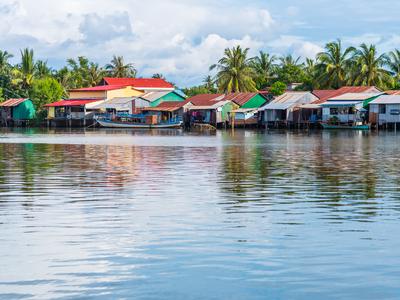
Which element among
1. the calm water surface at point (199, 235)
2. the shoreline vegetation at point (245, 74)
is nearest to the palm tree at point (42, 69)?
the shoreline vegetation at point (245, 74)

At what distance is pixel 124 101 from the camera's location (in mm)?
84625

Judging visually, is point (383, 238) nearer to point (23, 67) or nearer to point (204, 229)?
point (204, 229)

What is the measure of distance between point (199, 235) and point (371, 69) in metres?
65.3

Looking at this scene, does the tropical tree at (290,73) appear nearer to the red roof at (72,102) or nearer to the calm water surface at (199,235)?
the red roof at (72,102)

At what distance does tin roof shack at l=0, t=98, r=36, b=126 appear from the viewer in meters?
91.7

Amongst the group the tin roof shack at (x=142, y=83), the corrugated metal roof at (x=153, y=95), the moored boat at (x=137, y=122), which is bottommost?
the moored boat at (x=137, y=122)

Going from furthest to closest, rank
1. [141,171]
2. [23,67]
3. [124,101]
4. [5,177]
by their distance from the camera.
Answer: [23,67] < [124,101] < [141,171] < [5,177]

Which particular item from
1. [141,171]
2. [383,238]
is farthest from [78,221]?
[141,171]

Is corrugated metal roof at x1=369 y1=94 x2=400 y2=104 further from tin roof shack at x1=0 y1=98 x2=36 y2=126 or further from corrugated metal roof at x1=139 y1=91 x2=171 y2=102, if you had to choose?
tin roof shack at x1=0 y1=98 x2=36 y2=126

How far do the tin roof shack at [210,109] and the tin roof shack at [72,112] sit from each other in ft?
35.9

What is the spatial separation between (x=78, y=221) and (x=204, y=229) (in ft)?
7.14

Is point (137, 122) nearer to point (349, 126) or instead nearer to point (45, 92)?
point (45, 92)

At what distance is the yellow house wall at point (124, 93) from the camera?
8628 cm

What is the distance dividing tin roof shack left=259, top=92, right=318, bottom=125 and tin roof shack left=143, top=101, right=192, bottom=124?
9673 millimetres
